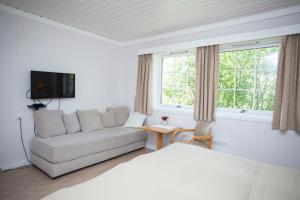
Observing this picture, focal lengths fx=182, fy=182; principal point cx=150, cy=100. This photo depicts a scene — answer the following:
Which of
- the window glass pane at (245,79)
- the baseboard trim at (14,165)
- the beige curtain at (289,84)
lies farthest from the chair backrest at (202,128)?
the baseboard trim at (14,165)

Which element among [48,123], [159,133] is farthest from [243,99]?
[48,123]

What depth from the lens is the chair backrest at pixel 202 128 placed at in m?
3.28

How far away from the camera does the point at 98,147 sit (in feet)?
10.5

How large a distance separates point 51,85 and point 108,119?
4.49ft

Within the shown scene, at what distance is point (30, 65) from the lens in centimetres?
319

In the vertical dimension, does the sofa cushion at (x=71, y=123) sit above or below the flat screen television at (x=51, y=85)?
below

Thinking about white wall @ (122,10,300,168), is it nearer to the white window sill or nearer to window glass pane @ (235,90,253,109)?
the white window sill

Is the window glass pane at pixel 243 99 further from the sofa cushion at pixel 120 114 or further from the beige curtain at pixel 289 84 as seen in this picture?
the sofa cushion at pixel 120 114

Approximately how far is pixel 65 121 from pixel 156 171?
2530 millimetres

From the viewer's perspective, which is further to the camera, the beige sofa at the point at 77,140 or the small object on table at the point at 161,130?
the small object on table at the point at 161,130

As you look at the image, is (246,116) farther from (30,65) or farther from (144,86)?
(30,65)

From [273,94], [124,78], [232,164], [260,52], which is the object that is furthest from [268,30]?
[124,78]

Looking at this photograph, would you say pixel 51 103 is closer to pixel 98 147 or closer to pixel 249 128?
pixel 98 147

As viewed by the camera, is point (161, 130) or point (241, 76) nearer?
point (241, 76)
